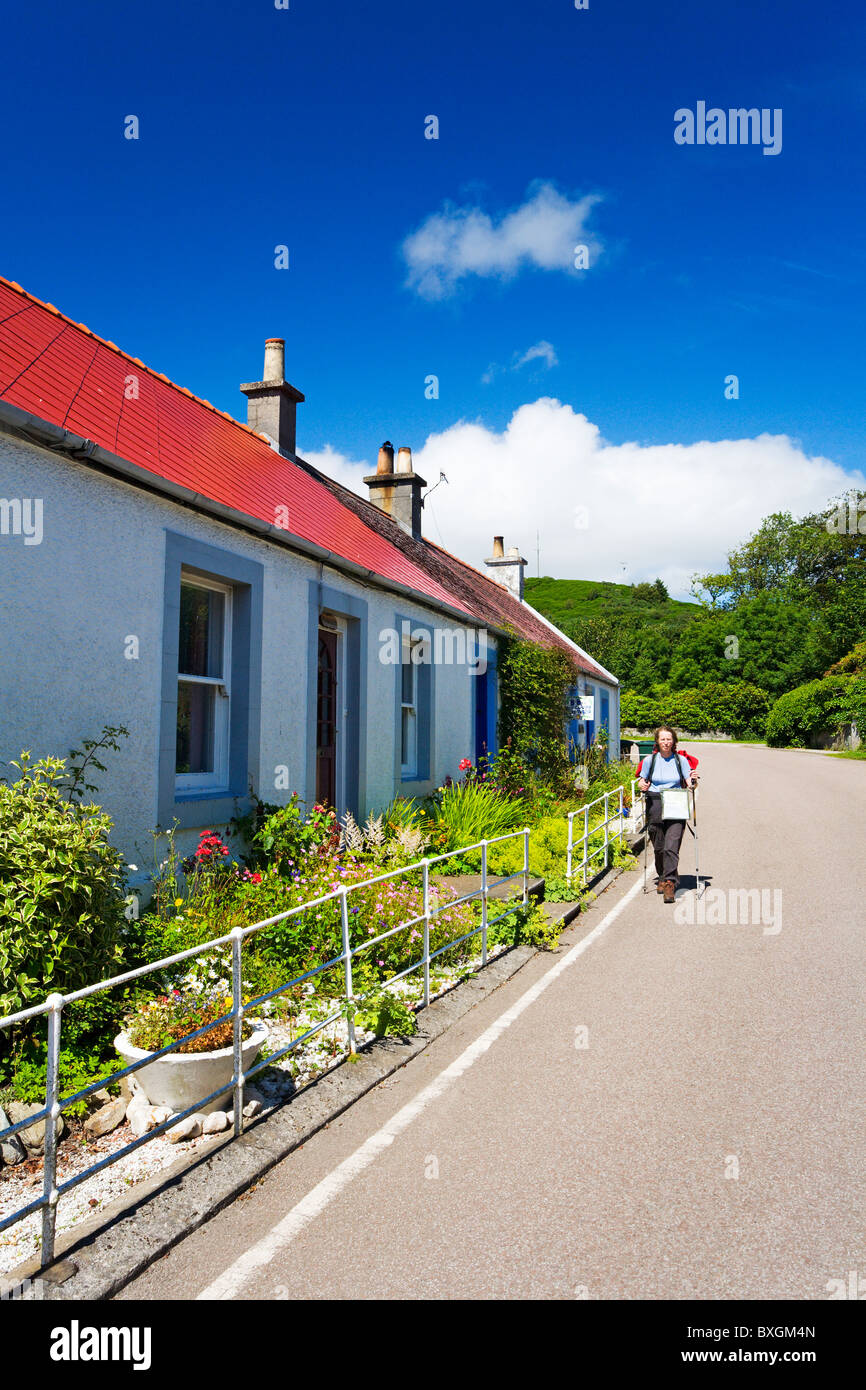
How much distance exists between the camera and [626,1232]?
125 inches

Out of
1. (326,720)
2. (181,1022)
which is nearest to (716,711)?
(326,720)

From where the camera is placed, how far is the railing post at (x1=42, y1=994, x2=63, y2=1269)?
2.92m

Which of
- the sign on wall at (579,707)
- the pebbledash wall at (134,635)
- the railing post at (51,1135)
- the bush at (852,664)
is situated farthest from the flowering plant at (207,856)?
the bush at (852,664)

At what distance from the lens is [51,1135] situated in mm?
2963

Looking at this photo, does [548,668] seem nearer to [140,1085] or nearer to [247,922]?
[247,922]

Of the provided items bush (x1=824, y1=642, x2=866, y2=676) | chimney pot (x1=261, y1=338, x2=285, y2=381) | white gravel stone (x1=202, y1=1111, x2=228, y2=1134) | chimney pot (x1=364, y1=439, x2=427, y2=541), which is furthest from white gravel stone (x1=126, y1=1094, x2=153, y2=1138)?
bush (x1=824, y1=642, x2=866, y2=676)

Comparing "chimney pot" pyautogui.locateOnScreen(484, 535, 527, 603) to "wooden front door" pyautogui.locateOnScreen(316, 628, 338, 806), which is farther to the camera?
"chimney pot" pyautogui.locateOnScreen(484, 535, 527, 603)

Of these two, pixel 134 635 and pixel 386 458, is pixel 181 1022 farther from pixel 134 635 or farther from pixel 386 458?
pixel 386 458

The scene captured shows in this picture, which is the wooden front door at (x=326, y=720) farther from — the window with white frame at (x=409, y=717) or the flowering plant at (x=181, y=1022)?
the flowering plant at (x=181, y=1022)

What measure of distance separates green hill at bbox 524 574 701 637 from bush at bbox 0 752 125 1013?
80465 mm

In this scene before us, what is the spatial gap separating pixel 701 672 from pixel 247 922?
68.7m

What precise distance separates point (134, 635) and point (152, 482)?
3.58 ft

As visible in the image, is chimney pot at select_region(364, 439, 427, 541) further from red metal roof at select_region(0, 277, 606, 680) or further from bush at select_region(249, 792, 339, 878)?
bush at select_region(249, 792, 339, 878)

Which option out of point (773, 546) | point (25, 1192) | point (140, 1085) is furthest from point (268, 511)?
point (773, 546)
